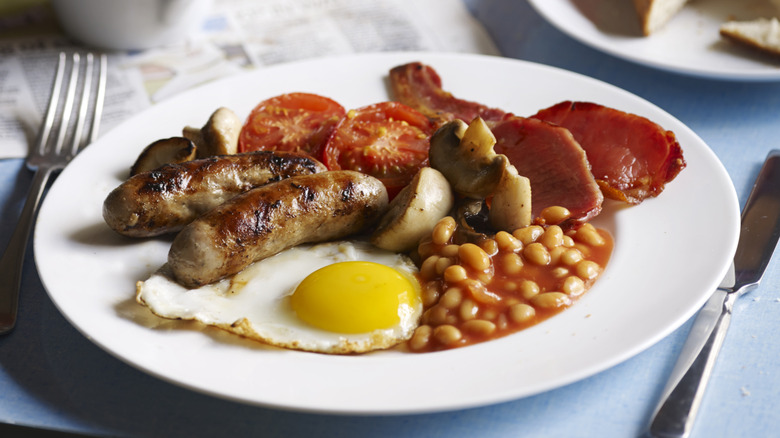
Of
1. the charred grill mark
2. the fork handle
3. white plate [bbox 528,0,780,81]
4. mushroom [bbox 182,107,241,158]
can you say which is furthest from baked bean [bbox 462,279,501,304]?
white plate [bbox 528,0,780,81]

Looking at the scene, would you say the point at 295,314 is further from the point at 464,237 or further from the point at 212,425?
the point at 464,237

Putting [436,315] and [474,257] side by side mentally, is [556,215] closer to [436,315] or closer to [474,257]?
[474,257]

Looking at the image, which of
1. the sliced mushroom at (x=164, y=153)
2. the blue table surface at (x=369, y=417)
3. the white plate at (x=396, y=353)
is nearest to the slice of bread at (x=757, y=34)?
the white plate at (x=396, y=353)

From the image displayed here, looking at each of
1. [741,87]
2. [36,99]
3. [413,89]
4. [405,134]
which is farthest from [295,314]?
[741,87]

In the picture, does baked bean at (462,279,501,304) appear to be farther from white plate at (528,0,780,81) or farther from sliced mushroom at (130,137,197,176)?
white plate at (528,0,780,81)

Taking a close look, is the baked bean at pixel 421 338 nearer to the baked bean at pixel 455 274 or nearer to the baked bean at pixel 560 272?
the baked bean at pixel 455 274

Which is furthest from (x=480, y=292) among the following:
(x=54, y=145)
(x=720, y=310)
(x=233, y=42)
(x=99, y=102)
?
(x=233, y=42)

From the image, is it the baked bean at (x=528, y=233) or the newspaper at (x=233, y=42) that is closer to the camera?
the baked bean at (x=528, y=233)
